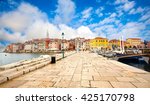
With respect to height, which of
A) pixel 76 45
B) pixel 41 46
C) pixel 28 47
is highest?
pixel 41 46

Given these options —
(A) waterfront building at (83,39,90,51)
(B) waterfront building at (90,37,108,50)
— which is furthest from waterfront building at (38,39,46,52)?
(B) waterfront building at (90,37,108,50)

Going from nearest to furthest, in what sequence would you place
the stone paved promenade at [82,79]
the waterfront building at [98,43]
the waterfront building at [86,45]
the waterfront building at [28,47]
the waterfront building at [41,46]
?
1. the stone paved promenade at [82,79]
2. the waterfront building at [98,43]
3. the waterfront building at [86,45]
4. the waterfront building at [41,46]
5. the waterfront building at [28,47]

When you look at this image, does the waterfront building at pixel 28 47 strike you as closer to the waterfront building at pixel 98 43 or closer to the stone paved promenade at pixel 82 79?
the waterfront building at pixel 98 43

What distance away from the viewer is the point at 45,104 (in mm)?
2730

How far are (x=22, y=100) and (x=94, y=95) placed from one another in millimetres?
1404

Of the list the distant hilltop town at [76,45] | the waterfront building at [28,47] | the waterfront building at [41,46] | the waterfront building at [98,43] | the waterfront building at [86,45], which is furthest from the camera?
the waterfront building at [28,47]

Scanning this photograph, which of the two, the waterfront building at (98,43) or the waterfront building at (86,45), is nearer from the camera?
the waterfront building at (98,43)

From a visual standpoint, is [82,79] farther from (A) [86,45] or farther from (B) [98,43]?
(A) [86,45]

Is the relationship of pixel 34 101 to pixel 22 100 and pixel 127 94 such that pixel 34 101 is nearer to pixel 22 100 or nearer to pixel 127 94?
pixel 22 100

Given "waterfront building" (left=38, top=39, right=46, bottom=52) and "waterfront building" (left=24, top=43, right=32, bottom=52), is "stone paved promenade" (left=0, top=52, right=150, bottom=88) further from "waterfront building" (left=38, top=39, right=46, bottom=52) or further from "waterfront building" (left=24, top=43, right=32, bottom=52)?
"waterfront building" (left=24, top=43, right=32, bottom=52)

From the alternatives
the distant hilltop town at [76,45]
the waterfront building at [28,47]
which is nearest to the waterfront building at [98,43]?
the distant hilltop town at [76,45]

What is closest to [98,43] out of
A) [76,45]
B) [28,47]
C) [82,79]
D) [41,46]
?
[76,45]

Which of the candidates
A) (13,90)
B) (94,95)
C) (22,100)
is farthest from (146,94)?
(13,90)

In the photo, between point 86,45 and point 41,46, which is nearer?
point 86,45
